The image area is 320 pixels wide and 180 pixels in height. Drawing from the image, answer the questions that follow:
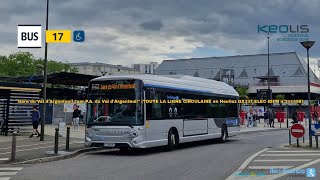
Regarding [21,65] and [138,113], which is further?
[21,65]

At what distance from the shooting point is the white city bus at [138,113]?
17.0 metres

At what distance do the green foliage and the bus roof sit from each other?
57.4 metres

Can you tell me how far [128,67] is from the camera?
473 ft

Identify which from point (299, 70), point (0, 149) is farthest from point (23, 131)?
point (299, 70)

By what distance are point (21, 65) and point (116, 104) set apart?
67682mm

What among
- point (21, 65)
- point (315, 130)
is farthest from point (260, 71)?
→ point (315, 130)

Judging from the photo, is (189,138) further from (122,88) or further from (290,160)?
(290,160)

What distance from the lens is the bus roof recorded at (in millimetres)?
17781

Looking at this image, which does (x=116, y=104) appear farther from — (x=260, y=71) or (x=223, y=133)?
(x=260, y=71)

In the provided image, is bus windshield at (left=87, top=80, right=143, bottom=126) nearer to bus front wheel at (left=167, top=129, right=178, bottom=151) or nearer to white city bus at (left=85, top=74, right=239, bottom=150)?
white city bus at (left=85, top=74, right=239, bottom=150)

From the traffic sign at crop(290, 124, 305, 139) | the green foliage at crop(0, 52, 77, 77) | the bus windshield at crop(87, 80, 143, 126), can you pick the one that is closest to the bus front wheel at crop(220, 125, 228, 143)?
the traffic sign at crop(290, 124, 305, 139)

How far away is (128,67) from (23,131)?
116845mm

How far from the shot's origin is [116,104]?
17234 millimetres

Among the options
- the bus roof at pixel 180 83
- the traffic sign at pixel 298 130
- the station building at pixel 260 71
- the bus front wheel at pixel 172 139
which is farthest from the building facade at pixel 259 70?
the bus front wheel at pixel 172 139
